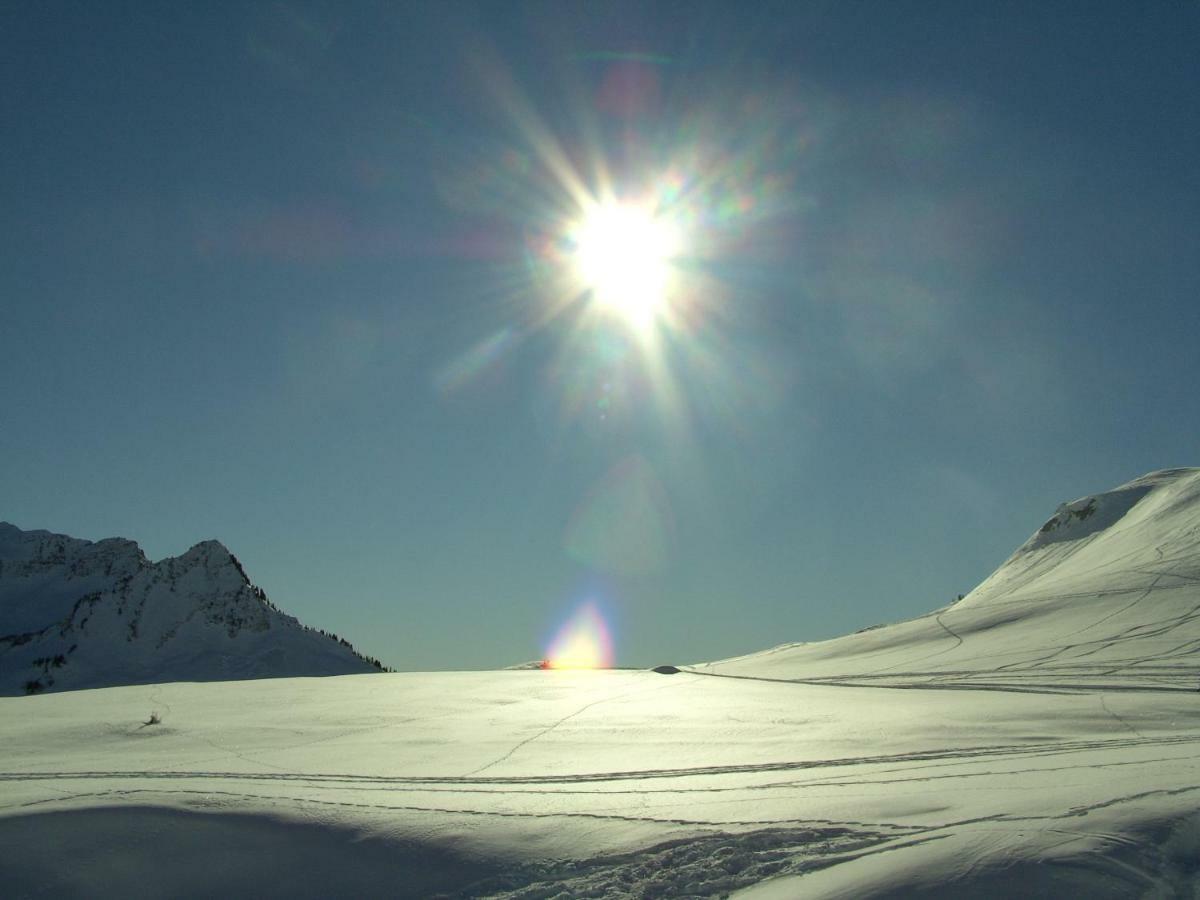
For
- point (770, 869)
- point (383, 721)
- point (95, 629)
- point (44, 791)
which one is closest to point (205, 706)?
point (383, 721)

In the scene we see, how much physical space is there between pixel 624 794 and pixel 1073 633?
806 inches

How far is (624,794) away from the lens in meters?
7.77

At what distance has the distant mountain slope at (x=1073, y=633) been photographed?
19.7m

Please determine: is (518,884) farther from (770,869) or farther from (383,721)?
(383,721)

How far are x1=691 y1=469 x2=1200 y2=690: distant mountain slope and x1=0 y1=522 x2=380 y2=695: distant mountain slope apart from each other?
63.5m

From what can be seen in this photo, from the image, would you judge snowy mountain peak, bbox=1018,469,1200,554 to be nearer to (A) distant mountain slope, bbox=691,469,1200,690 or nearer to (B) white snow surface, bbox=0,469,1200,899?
(A) distant mountain slope, bbox=691,469,1200,690

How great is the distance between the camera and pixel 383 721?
589 inches

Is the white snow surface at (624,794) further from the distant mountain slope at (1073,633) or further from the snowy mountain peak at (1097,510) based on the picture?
the snowy mountain peak at (1097,510)

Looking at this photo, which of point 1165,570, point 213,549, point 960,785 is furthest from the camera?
point 213,549

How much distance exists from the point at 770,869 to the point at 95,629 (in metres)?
105

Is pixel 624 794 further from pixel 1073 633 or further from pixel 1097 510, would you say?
pixel 1097 510

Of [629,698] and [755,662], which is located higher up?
[755,662]

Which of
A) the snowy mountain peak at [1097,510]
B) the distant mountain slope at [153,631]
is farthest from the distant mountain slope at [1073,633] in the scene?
the distant mountain slope at [153,631]

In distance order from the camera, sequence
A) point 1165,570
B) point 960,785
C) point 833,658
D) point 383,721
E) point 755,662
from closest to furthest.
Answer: point 960,785 → point 383,721 → point 1165,570 → point 833,658 → point 755,662
